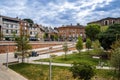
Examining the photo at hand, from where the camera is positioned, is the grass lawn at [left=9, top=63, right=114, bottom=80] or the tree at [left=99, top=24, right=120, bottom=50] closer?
the grass lawn at [left=9, top=63, right=114, bottom=80]

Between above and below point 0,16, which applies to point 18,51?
below

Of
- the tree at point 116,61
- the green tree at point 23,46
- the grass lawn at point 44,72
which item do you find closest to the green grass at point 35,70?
the grass lawn at point 44,72

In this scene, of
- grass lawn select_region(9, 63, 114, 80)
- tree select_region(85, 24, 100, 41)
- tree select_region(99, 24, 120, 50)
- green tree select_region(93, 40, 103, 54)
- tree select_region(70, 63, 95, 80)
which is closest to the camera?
tree select_region(70, 63, 95, 80)

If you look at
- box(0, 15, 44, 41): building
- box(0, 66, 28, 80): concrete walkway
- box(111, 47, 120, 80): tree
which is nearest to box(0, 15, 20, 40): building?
box(0, 15, 44, 41): building

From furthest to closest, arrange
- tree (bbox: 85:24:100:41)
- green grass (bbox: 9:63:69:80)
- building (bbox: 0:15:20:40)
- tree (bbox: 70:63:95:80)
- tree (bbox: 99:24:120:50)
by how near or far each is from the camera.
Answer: tree (bbox: 85:24:100:41) → building (bbox: 0:15:20:40) → tree (bbox: 99:24:120:50) → green grass (bbox: 9:63:69:80) → tree (bbox: 70:63:95:80)

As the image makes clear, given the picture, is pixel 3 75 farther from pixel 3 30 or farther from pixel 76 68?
pixel 3 30

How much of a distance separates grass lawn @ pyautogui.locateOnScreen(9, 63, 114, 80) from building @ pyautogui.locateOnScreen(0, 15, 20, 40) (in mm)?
52342

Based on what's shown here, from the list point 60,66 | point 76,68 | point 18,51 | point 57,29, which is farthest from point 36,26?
point 76,68

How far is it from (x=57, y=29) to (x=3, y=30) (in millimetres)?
55381

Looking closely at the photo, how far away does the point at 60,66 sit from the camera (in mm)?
Result: 46750

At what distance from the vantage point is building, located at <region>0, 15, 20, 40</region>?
9938 cm

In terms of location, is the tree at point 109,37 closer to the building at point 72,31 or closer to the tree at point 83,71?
the tree at point 83,71

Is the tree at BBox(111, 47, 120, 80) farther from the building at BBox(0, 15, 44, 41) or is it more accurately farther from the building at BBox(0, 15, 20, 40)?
the building at BBox(0, 15, 20, 40)

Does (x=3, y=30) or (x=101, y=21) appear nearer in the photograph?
(x=3, y=30)
